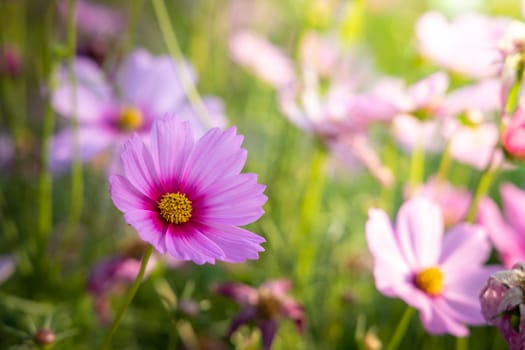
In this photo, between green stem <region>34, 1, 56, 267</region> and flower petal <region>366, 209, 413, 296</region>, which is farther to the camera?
green stem <region>34, 1, 56, 267</region>

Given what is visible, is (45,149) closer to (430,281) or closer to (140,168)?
(140,168)

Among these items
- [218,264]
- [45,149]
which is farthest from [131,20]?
[218,264]

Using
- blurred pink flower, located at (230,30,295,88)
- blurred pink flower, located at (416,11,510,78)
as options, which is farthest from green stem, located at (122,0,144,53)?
blurred pink flower, located at (416,11,510,78)

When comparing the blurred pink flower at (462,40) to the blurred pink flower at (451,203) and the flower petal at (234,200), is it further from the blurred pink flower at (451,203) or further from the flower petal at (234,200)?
the flower petal at (234,200)

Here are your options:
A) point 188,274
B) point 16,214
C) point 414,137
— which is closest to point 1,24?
point 16,214

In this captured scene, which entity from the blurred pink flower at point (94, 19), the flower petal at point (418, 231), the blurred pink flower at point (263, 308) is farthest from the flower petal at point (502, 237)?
the blurred pink flower at point (94, 19)

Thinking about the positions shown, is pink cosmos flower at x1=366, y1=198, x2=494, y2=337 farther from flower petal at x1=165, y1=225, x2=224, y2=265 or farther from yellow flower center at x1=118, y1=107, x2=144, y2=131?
yellow flower center at x1=118, y1=107, x2=144, y2=131

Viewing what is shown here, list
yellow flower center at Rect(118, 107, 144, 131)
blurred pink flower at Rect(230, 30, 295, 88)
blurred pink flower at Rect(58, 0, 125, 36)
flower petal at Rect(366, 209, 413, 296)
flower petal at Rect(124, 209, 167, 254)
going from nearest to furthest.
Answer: flower petal at Rect(124, 209, 167, 254), flower petal at Rect(366, 209, 413, 296), yellow flower center at Rect(118, 107, 144, 131), blurred pink flower at Rect(230, 30, 295, 88), blurred pink flower at Rect(58, 0, 125, 36)

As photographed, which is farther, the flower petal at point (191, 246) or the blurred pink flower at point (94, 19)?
the blurred pink flower at point (94, 19)
